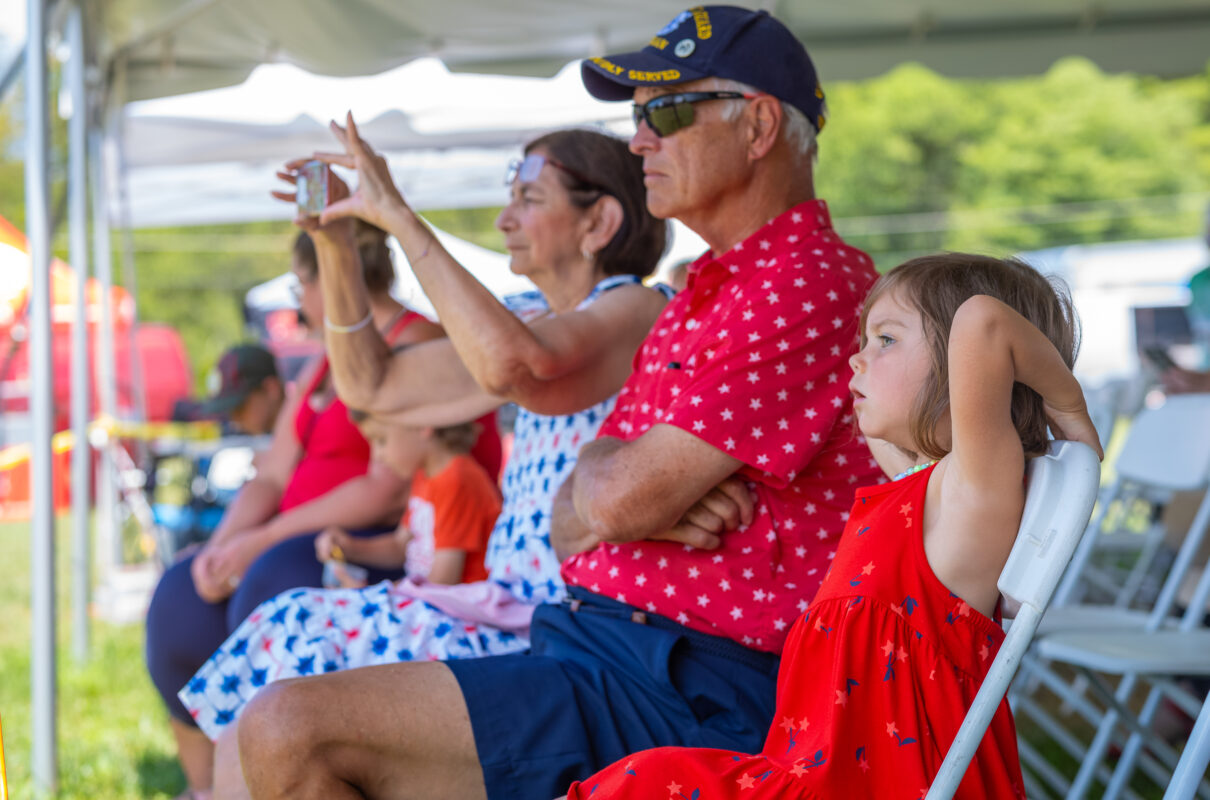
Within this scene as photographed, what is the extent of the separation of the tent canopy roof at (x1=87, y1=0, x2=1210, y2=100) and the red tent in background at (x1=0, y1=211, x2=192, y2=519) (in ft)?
3.58

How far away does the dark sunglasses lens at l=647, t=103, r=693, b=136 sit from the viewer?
1.95 metres

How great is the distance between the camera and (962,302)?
4.46 feet

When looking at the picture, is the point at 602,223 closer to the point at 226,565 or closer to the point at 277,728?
the point at 277,728

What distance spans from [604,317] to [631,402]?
276 millimetres

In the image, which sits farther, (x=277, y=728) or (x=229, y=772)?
(x=229, y=772)

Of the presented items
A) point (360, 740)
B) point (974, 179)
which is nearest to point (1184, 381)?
point (360, 740)

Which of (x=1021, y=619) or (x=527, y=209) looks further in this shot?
(x=527, y=209)

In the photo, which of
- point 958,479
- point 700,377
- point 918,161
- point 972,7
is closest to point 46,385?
point 700,377

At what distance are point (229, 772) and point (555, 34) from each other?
3741mm

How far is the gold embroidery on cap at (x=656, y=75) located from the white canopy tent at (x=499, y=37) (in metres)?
2.60

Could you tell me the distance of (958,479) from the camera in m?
1.26

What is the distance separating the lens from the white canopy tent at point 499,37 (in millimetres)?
4648

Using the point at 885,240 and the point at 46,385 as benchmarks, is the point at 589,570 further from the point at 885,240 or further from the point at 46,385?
the point at 885,240

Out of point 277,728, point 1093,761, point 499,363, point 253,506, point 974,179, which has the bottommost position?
point 1093,761
